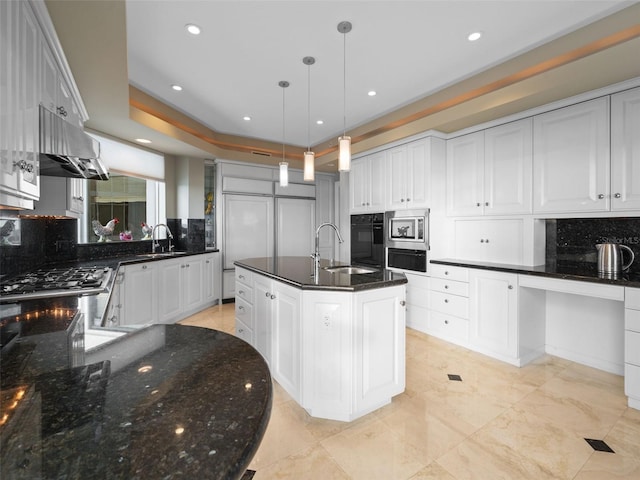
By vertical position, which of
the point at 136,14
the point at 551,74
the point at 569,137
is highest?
the point at 136,14

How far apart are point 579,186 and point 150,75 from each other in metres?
4.18

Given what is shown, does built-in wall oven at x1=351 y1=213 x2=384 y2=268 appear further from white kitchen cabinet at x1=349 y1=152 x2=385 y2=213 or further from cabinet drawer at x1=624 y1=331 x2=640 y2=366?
cabinet drawer at x1=624 y1=331 x2=640 y2=366

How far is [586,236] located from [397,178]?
203 cm

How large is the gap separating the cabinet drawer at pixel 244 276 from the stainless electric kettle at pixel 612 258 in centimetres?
300

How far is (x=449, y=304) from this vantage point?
3330 millimetres

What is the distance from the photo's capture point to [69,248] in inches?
128

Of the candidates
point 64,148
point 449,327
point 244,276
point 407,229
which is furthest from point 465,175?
point 64,148

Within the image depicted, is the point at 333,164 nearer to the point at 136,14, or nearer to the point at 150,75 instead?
the point at 150,75

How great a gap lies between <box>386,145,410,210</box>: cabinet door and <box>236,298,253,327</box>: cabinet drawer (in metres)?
2.30

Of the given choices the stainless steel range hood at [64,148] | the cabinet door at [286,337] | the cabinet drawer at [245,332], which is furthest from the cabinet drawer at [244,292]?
the stainless steel range hood at [64,148]

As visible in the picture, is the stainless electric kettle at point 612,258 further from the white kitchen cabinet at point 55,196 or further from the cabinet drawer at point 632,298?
the white kitchen cabinet at point 55,196

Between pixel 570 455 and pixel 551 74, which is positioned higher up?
pixel 551 74

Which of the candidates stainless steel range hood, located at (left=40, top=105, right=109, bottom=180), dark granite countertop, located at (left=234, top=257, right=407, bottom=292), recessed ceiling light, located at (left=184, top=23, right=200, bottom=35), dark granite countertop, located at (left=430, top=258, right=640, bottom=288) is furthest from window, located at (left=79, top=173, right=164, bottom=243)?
dark granite countertop, located at (left=430, top=258, right=640, bottom=288)

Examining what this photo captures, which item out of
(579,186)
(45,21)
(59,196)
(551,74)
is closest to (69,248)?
(59,196)
